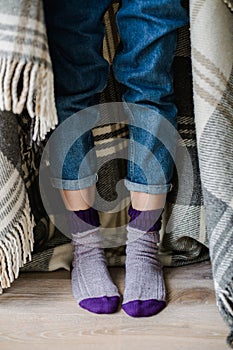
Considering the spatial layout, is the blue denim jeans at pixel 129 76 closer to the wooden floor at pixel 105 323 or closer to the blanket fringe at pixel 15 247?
the blanket fringe at pixel 15 247

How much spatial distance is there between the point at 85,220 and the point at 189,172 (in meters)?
0.21

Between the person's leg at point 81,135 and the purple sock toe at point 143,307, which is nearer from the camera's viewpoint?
the person's leg at point 81,135

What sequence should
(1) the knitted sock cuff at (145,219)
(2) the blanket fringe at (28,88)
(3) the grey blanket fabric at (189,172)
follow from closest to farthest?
(2) the blanket fringe at (28,88), (3) the grey blanket fabric at (189,172), (1) the knitted sock cuff at (145,219)

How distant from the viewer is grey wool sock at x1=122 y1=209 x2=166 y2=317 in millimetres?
1114

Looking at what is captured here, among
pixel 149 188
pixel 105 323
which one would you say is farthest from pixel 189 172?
pixel 105 323

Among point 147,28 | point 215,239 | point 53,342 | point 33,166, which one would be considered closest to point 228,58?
point 147,28

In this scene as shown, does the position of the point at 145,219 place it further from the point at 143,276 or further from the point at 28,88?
the point at 28,88

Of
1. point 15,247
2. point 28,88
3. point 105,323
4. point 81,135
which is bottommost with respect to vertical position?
point 105,323

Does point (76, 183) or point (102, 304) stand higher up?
point (76, 183)

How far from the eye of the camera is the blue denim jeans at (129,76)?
39.2 inches

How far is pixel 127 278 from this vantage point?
1.16 m

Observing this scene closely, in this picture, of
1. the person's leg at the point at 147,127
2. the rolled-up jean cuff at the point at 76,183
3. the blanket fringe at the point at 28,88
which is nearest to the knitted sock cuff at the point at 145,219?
the person's leg at the point at 147,127

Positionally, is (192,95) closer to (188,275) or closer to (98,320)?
(188,275)

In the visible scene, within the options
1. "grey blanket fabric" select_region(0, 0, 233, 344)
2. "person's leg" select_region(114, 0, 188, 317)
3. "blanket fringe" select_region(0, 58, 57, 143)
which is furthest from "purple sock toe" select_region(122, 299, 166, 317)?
"blanket fringe" select_region(0, 58, 57, 143)
